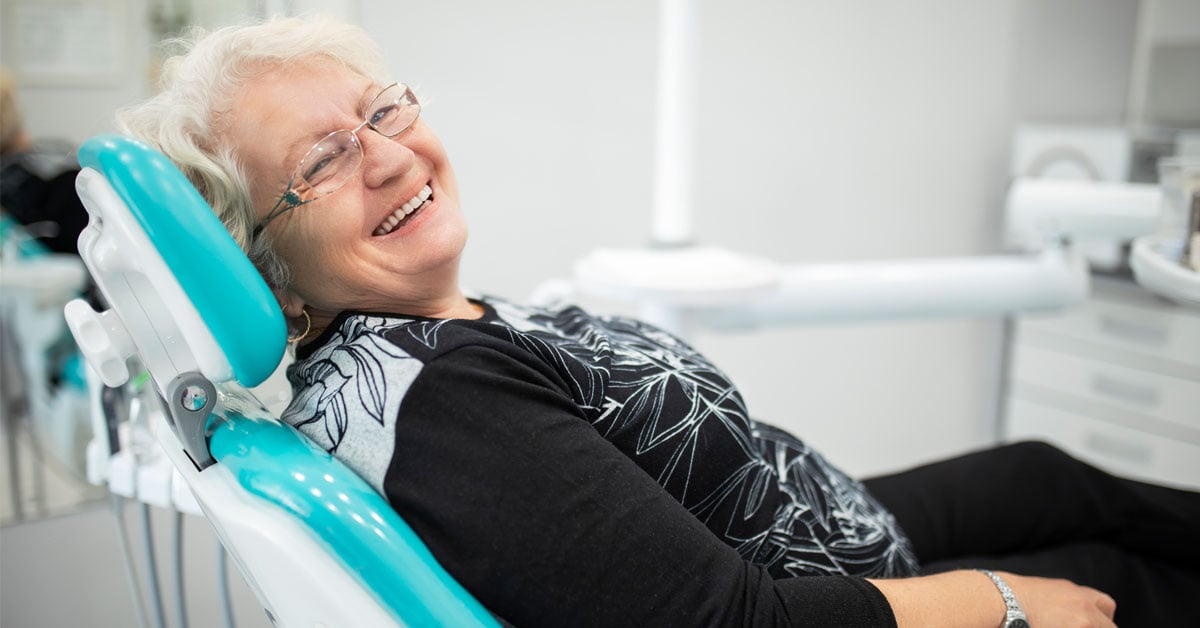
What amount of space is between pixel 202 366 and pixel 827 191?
82.0 inches

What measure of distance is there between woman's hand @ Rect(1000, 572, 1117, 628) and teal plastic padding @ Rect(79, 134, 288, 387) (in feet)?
2.70

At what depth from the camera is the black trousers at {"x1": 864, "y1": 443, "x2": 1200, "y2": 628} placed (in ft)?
3.96

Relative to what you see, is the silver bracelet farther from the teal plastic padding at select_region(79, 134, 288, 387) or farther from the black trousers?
the teal plastic padding at select_region(79, 134, 288, 387)

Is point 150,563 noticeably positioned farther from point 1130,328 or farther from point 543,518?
point 1130,328

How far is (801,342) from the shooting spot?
2.58m

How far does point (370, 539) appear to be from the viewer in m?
0.71

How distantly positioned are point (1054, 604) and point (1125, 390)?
1.89 meters

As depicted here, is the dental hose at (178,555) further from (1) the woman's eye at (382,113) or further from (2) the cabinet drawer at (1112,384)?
(2) the cabinet drawer at (1112,384)

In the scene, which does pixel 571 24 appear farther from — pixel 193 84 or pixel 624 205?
pixel 193 84

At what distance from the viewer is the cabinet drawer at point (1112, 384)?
2.38m

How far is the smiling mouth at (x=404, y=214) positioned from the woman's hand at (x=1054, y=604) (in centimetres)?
76

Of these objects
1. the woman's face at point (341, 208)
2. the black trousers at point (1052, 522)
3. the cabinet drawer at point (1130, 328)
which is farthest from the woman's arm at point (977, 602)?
the cabinet drawer at point (1130, 328)

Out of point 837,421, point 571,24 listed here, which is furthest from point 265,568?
point 837,421

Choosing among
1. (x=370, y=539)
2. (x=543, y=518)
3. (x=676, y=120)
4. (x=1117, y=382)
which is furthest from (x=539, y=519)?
(x=1117, y=382)
